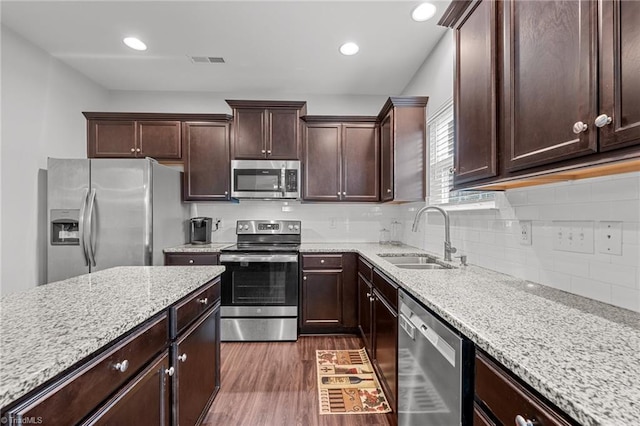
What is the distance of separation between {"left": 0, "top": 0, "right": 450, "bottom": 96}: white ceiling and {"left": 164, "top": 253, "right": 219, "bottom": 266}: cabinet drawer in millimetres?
1948

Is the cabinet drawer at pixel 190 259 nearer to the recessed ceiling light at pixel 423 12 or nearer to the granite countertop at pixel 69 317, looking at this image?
the granite countertop at pixel 69 317

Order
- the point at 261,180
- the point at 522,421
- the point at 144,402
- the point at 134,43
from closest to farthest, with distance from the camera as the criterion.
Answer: the point at 522,421 < the point at 144,402 < the point at 134,43 < the point at 261,180

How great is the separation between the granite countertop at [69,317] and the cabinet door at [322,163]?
1919mm

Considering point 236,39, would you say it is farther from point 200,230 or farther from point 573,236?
point 573,236

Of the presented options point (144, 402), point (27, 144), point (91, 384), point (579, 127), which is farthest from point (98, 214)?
point (579, 127)

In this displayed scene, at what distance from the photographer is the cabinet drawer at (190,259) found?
289cm

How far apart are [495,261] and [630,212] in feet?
2.60

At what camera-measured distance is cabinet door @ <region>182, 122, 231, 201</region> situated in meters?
3.23

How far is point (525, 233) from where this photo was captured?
4.91ft

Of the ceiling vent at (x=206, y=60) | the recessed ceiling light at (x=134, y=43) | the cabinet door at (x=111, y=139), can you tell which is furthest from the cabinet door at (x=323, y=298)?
the recessed ceiling light at (x=134, y=43)

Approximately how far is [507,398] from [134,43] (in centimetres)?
348

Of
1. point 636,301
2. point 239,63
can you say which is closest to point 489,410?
point 636,301

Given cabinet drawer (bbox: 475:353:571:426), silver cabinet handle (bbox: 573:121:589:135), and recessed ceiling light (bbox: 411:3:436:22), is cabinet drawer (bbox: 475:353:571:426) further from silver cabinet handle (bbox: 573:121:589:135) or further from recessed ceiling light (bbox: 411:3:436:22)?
recessed ceiling light (bbox: 411:3:436:22)

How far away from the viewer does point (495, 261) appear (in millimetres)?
1729
